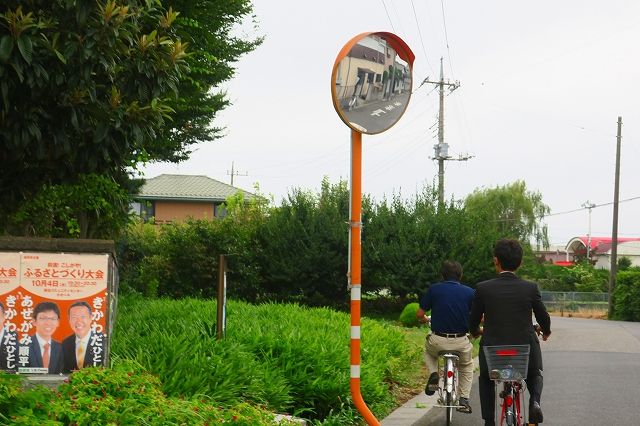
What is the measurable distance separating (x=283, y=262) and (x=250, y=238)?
2.00 meters

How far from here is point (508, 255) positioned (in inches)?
271

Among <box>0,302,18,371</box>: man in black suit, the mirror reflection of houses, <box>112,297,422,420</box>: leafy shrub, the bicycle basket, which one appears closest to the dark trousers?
the bicycle basket

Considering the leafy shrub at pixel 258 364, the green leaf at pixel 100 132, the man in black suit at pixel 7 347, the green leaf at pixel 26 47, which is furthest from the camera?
the green leaf at pixel 100 132

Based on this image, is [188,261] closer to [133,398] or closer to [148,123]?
[148,123]

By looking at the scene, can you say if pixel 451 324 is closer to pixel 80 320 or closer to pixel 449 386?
pixel 449 386

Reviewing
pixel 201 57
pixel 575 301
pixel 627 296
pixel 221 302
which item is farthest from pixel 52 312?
pixel 575 301

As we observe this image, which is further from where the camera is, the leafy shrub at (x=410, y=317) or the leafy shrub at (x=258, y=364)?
the leafy shrub at (x=410, y=317)

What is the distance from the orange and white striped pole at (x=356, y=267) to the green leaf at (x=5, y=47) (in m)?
2.79

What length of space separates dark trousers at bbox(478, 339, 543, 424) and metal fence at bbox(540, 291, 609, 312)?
4364 cm

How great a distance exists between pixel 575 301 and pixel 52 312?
153 feet

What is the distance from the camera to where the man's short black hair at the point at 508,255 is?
6875 millimetres

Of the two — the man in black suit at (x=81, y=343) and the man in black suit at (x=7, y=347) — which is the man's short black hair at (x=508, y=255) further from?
the man in black suit at (x=7, y=347)

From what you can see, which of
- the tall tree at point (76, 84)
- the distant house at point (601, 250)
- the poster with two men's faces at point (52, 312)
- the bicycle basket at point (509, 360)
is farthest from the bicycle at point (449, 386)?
the distant house at point (601, 250)

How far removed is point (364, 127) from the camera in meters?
7.12
